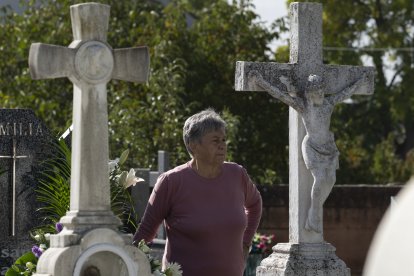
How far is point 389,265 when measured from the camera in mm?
2143

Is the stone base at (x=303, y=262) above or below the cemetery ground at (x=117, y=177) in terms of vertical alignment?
below

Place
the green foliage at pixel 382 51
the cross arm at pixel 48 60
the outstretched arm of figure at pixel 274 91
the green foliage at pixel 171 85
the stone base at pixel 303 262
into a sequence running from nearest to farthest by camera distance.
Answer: the cross arm at pixel 48 60 → the stone base at pixel 303 262 → the outstretched arm of figure at pixel 274 91 → the green foliage at pixel 171 85 → the green foliage at pixel 382 51

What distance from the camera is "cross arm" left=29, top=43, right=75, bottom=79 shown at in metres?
4.98

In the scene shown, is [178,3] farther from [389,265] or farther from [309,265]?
[389,265]

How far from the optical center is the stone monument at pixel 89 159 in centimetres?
495

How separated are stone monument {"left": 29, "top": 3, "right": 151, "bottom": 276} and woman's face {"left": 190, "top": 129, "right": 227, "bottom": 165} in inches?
23.5

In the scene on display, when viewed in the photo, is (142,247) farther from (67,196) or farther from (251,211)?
(67,196)

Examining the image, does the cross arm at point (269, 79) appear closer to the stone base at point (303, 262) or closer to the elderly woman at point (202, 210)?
the stone base at point (303, 262)

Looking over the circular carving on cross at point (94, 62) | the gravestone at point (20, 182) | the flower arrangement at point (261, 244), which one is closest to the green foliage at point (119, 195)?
the gravestone at point (20, 182)

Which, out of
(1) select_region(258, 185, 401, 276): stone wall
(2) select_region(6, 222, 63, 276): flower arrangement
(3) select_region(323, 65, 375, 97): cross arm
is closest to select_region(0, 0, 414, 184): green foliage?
(1) select_region(258, 185, 401, 276): stone wall

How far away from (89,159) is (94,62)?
427mm

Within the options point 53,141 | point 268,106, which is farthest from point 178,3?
point 53,141

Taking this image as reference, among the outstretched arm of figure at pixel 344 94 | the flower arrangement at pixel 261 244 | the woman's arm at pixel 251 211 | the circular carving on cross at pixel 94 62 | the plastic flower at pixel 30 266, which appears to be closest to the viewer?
the circular carving on cross at pixel 94 62

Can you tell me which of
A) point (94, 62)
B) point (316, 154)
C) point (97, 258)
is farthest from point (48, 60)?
point (316, 154)
